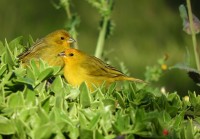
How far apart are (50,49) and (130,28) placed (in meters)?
5.49

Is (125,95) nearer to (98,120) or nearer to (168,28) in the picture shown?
(98,120)

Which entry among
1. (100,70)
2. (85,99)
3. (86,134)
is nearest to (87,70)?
(100,70)

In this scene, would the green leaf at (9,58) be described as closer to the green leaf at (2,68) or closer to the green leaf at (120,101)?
the green leaf at (2,68)

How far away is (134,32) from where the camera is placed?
10312 mm

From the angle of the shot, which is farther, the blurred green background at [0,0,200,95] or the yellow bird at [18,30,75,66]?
the blurred green background at [0,0,200,95]

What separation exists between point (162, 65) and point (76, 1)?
4895 mm

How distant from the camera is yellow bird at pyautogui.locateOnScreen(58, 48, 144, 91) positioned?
4543mm

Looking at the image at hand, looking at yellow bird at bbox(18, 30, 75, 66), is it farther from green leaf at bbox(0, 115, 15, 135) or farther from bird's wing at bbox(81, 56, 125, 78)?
green leaf at bbox(0, 115, 15, 135)

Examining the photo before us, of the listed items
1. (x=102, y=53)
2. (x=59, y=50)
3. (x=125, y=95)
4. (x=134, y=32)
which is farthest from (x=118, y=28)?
(x=125, y=95)

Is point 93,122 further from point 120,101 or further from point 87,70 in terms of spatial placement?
point 87,70

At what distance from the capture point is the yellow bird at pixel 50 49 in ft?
13.0

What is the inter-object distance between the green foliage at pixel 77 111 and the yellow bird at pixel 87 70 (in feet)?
4.66

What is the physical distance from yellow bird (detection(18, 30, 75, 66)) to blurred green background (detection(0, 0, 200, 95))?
131 inches

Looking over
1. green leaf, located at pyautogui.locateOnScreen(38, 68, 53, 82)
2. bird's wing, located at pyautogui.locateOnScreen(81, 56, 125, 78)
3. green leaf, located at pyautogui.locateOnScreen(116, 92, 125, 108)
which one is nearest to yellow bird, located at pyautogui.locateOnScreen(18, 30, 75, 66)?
bird's wing, located at pyautogui.locateOnScreen(81, 56, 125, 78)
